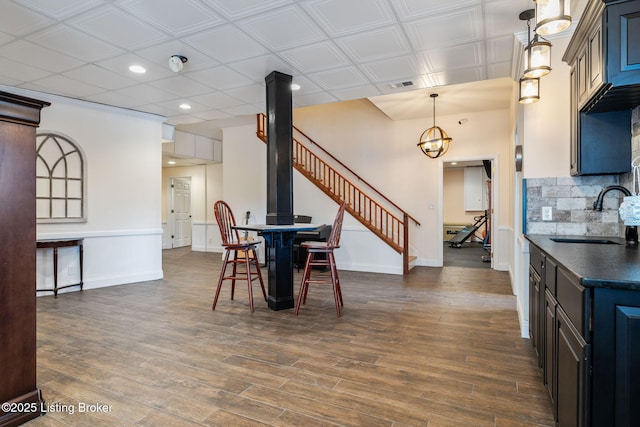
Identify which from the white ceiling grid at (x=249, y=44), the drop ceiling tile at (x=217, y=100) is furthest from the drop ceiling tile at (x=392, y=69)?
the drop ceiling tile at (x=217, y=100)

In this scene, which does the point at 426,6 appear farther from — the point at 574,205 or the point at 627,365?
the point at 627,365

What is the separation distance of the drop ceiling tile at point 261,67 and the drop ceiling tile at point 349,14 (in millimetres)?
807

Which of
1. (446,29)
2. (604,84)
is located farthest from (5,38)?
(604,84)

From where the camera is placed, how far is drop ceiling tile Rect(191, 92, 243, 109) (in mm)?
4715

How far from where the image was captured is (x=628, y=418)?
3.54ft

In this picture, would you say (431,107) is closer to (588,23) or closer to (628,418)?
(588,23)

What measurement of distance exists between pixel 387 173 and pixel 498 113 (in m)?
2.33

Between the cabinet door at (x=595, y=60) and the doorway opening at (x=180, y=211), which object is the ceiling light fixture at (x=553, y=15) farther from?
the doorway opening at (x=180, y=211)

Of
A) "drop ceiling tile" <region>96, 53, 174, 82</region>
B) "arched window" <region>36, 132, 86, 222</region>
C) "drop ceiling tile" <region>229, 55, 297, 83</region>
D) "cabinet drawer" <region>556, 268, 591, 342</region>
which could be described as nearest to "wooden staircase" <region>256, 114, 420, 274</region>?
"drop ceiling tile" <region>229, 55, 297, 83</region>

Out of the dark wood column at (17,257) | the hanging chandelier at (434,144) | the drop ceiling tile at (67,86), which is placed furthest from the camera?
the hanging chandelier at (434,144)

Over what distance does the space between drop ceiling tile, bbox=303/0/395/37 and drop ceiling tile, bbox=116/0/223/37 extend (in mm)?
837

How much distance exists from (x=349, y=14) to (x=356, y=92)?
1.84 meters

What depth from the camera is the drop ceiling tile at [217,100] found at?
4.71 meters

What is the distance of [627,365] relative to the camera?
108 cm
